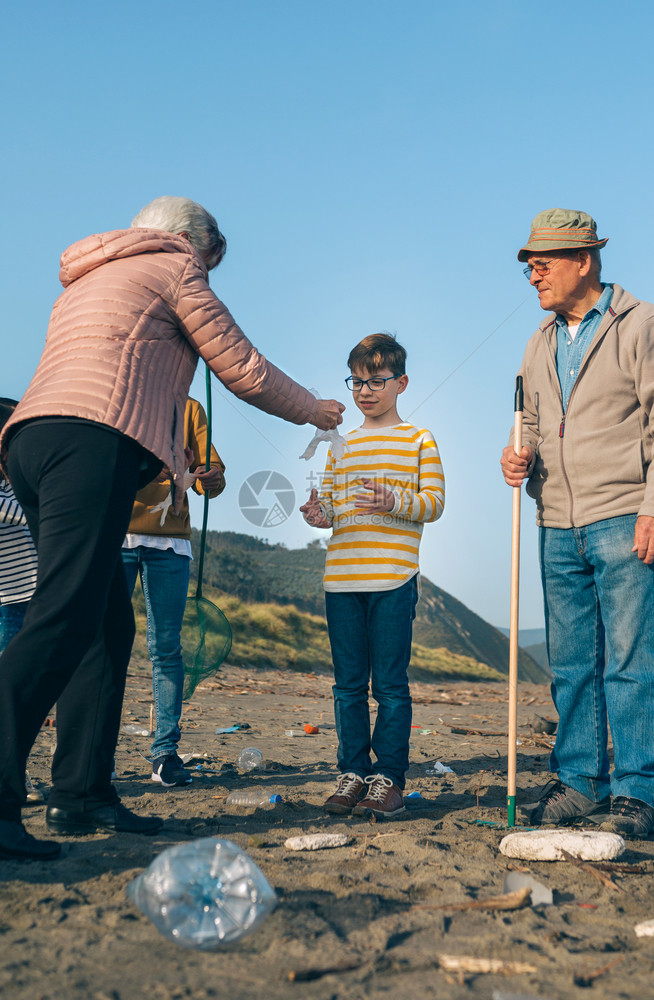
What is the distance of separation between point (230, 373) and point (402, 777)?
1911 mm

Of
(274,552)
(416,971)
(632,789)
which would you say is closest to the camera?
(416,971)

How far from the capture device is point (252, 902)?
1851mm

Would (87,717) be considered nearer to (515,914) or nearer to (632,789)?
(515,914)

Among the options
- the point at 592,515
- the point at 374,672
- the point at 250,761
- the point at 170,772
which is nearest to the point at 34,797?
the point at 170,772

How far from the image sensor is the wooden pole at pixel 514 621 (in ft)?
10.2

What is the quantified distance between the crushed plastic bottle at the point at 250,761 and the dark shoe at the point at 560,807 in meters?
1.64

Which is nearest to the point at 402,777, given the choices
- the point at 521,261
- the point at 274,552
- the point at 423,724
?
the point at 521,261

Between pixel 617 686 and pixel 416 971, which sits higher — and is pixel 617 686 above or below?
above

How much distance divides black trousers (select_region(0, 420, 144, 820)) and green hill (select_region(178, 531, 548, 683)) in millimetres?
9001

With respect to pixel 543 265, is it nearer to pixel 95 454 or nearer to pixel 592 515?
pixel 592 515

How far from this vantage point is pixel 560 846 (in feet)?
8.35

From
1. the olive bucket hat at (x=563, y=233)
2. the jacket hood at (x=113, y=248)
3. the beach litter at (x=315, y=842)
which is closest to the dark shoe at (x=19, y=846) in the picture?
the beach litter at (x=315, y=842)

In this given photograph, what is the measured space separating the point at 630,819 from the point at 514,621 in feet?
2.80

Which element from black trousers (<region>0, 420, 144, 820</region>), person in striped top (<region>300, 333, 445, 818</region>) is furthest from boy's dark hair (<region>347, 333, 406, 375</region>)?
black trousers (<region>0, 420, 144, 820</region>)
